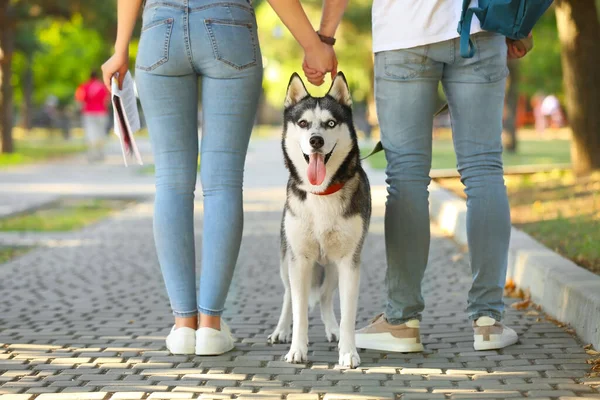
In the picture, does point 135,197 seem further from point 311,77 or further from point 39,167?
point 311,77

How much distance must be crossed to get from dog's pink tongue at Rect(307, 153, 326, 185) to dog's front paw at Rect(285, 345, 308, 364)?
29.2 inches

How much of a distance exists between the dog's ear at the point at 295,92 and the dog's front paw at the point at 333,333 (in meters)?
1.13

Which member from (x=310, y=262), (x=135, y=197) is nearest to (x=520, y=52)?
(x=310, y=262)

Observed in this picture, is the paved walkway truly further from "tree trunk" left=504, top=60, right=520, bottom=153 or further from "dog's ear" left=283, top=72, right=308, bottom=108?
"tree trunk" left=504, top=60, right=520, bottom=153

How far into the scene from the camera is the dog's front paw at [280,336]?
491 centimetres

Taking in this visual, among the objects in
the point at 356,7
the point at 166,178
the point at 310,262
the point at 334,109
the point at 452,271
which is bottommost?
the point at 452,271

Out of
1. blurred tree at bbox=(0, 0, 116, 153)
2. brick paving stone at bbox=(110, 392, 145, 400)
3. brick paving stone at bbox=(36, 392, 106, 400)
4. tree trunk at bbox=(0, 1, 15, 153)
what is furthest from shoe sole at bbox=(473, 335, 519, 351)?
tree trunk at bbox=(0, 1, 15, 153)

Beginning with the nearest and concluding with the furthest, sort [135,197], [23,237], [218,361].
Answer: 1. [218,361]
2. [23,237]
3. [135,197]

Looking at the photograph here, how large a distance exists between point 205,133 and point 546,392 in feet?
6.24

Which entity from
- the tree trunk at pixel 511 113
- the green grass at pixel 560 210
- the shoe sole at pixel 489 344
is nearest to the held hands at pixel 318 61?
the shoe sole at pixel 489 344

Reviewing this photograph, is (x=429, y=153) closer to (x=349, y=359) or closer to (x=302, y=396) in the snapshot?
(x=349, y=359)

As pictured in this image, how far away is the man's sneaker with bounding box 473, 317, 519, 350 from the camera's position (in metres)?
4.59

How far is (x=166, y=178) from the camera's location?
4648 millimetres

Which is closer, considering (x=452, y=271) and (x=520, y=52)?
(x=520, y=52)
